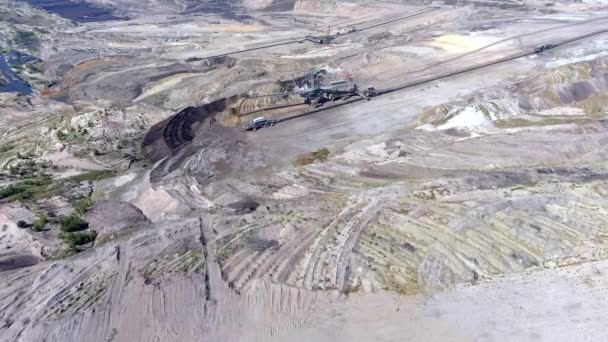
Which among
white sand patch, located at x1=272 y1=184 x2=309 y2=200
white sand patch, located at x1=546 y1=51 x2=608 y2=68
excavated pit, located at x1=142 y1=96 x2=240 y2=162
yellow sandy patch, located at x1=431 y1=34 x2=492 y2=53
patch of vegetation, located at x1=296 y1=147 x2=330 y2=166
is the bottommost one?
white sand patch, located at x1=272 y1=184 x2=309 y2=200

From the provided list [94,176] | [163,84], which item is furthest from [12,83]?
[94,176]

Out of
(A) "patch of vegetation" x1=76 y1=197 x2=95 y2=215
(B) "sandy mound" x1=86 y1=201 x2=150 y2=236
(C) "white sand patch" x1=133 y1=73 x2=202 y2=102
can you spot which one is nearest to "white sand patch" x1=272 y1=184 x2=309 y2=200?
(B) "sandy mound" x1=86 y1=201 x2=150 y2=236

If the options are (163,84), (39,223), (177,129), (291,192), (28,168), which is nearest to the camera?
(39,223)

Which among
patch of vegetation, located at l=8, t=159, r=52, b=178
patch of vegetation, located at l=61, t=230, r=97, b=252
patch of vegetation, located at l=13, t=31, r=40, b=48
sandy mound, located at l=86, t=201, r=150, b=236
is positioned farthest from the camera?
patch of vegetation, located at l=13, t=31, r=40, b=48

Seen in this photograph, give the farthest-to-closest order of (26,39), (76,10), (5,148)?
(76,10), (26,39), (5,148)

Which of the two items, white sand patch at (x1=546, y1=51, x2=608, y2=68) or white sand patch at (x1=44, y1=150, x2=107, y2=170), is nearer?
white sand patch at (x1=44, y1=150, x2=107, y2=170)

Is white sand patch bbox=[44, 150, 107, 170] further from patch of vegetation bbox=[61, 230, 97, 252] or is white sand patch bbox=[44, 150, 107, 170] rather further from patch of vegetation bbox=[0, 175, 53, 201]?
patch of vegetation bbox=[61, 230, 97, 252]

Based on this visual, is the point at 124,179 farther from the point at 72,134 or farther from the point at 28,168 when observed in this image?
the point at 72,134

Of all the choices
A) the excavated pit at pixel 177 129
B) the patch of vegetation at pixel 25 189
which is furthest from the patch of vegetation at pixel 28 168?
the excavated pit at pixel 177 129
